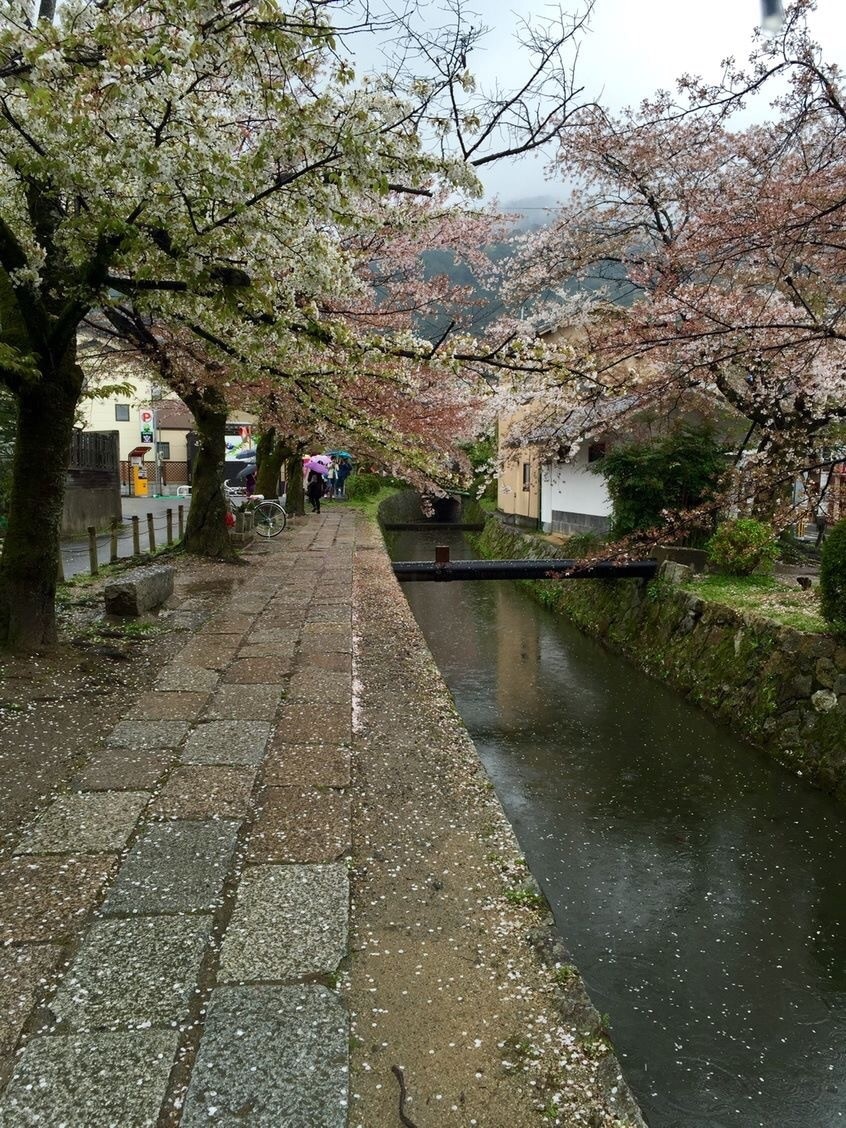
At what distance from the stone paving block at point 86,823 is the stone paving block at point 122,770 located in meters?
0.08

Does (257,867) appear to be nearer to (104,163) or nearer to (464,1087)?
(464,1087)

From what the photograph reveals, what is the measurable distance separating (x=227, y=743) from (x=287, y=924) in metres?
1.75

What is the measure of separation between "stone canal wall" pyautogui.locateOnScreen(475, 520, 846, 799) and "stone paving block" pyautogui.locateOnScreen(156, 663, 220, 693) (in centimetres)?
571

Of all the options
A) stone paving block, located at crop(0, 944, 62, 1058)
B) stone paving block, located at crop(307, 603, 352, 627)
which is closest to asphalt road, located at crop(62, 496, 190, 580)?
stone paving block, located at crop(307, 603, 352, 627)

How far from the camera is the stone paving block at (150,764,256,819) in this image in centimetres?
328

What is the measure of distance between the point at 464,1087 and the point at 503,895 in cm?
89

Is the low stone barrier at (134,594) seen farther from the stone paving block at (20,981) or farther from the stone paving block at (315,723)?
the stone paving block at (20,981)

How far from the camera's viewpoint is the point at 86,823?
3.16 metres

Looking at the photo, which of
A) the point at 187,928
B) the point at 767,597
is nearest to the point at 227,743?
the point at 187,928

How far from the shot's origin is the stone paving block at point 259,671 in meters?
5.30

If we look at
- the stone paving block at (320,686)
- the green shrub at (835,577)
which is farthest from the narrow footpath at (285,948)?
the green shrub at (835,577)

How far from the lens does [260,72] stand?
3.80 meters

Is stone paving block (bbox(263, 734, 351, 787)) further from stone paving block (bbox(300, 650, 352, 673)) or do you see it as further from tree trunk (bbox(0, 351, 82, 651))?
tree trunk (bbox(0, 351, 82, 651))

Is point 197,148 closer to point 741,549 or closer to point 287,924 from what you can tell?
point 287,924
